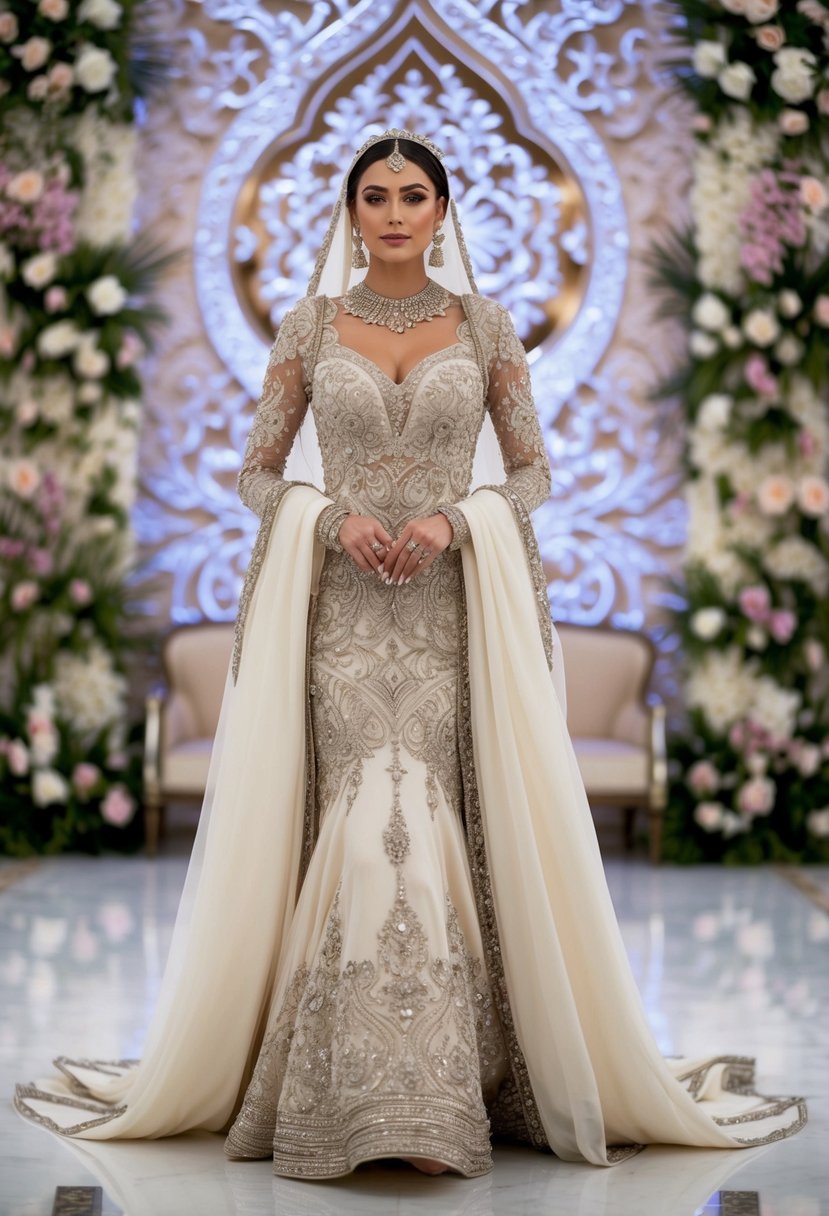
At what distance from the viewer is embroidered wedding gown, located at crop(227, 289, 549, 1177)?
280 centimetres

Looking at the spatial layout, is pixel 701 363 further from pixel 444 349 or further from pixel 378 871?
pixel 378 871

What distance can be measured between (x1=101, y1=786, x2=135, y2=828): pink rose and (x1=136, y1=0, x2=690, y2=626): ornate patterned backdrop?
885 millimetres

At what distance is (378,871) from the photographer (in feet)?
9.61

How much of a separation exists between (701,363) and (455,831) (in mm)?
4414

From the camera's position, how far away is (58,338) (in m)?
6.97

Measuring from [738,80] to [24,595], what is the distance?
364cm

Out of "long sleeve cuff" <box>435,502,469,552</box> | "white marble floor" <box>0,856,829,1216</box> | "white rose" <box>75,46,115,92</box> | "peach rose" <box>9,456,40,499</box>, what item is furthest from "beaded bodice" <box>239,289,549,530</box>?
A: "white rose" <box>75,46,115,92</box>

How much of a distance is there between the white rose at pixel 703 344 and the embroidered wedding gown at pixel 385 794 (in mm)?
3845

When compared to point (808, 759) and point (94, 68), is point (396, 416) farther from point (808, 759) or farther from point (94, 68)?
point (94, 68)

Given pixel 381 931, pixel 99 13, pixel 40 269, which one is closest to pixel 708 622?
pixel 40 269

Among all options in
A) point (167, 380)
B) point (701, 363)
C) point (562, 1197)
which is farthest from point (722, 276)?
point (562, 1197)

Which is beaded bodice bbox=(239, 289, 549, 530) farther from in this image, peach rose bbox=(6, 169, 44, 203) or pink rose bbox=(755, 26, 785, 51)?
pink rose bbox=(755, 26, 785, 51)

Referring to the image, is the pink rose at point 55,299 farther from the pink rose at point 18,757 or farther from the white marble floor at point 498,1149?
the white marble floor at point 498,1149

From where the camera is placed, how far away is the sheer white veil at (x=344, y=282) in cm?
348
